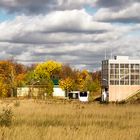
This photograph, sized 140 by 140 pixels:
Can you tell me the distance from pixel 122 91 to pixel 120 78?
332 cm

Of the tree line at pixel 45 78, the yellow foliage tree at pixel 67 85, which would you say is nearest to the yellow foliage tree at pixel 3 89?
the tree line at pixel 45 78

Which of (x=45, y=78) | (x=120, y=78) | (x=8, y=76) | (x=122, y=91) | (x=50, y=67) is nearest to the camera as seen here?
(x=122, y=91)

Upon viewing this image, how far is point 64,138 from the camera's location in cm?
1534

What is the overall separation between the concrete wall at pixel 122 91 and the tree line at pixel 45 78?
13729mm

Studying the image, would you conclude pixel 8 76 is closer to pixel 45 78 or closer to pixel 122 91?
pixel 45 78

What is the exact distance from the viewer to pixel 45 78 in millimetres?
126250

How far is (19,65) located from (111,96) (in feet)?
259

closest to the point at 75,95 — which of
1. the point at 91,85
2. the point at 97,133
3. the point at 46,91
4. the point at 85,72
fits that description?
the point at 91,85

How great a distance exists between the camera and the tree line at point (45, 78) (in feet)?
345

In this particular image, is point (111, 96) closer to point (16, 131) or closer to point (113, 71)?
point (113, 71)

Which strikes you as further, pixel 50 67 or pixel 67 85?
pixel 50 67

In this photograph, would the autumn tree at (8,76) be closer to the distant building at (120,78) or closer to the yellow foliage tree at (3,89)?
the yellow foliage tree at (3,89)

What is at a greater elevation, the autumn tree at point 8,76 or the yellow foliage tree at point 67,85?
the autumn tree at point 8,76

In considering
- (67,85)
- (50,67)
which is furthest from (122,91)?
(50,67)
